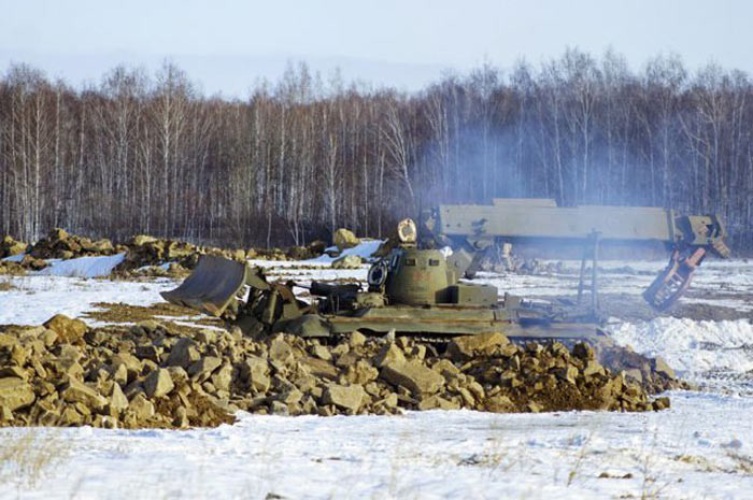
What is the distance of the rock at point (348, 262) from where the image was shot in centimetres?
3647

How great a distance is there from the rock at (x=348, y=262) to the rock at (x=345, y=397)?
24.6m

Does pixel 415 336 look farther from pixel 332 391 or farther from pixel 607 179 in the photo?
pixel 607 179

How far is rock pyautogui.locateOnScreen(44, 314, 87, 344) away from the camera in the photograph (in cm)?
1418

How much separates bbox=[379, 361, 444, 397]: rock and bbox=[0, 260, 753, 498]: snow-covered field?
63cm

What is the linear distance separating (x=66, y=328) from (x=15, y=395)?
4.77 meters

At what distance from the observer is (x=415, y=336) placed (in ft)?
51.9

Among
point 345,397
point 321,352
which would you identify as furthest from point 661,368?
point 345,397

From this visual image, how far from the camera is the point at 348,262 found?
36.9 metres

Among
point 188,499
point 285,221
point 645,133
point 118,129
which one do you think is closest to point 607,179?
point 645,133

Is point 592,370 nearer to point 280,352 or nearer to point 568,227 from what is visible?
point 280,352

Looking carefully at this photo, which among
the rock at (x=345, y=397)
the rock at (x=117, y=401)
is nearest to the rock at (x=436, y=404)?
the rock at (x=345, y=397)

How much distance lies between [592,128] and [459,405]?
36.6m

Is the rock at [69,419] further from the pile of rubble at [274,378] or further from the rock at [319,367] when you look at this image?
the rock at [319,367]

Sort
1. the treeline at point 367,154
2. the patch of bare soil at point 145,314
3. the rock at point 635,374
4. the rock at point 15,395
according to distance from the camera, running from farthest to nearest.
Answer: the treeline at point 367,154 < the patch of bare soil at point 145,314 < the rock at point 635,374 < the rock at point 15,395
